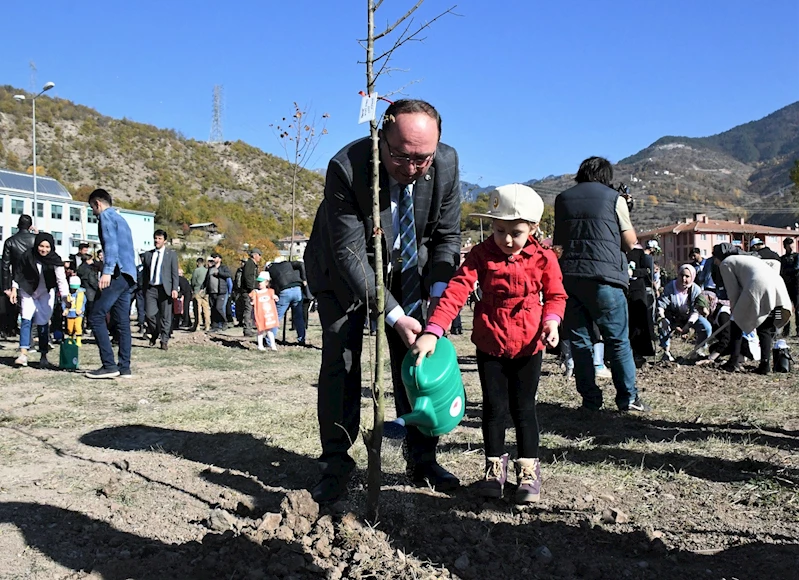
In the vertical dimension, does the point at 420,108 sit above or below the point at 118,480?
above

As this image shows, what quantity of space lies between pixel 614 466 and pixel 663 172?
524ft

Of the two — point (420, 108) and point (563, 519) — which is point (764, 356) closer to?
point (563, 519)

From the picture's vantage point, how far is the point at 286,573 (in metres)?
2.25

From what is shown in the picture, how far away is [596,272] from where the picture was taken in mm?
5105

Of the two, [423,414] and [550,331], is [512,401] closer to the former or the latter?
[550,331]

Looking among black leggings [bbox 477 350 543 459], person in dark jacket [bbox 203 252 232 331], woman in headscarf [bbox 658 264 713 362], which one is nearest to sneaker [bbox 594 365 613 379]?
woman in headscarf [bbox 658 264 713 362]

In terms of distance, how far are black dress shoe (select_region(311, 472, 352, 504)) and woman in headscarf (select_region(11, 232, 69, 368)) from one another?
6.57 metres

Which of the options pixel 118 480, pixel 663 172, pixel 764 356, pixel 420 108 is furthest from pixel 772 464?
pixel 663 172

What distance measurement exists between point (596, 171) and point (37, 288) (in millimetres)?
6780

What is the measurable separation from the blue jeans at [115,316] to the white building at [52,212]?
50893mm

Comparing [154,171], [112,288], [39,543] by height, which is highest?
[154,171]

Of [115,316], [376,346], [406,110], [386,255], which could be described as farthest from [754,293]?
[115,316]

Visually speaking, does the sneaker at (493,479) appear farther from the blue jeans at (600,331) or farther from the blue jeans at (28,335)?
the blue jeans at (28,335)

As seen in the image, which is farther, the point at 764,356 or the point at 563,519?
Answer: the point at 764,356
